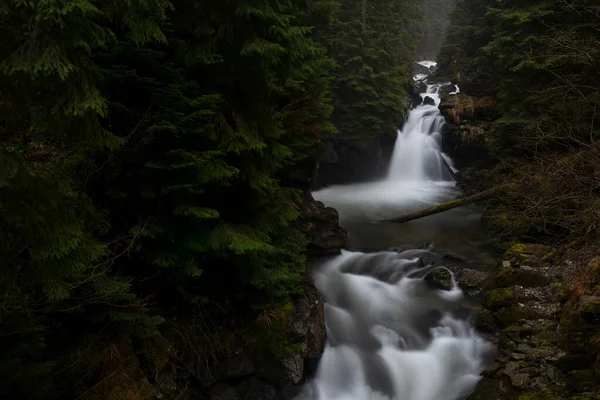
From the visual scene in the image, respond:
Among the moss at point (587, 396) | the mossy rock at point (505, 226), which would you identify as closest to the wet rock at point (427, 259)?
the mossy rock at point (505, 226)

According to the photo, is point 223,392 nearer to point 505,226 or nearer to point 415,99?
point 505,226

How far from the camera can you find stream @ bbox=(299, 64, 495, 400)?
25.7 ft

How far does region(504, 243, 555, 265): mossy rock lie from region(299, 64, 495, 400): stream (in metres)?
0.97

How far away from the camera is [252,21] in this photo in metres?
5.96

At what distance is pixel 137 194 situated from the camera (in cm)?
538

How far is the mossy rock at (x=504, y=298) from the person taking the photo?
8727 millimetres

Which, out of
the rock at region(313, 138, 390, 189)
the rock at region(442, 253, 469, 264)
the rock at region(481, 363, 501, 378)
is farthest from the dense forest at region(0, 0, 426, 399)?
the rock at region(313, 138, 390, 189)

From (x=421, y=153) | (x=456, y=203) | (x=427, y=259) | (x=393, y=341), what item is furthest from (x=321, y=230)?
(x=421, y=153)

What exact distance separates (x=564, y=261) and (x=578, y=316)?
3233 millimetres

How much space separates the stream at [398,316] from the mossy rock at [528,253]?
3.18ft

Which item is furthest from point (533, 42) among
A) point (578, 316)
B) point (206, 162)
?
point (206, 162)

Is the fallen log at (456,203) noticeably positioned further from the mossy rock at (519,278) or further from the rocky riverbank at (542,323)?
the mossy rock at (519,278)

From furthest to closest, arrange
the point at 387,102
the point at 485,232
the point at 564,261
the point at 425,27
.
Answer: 1. the point at 425,27
2. the point at 387,102
3. the point at 485,232
4. the point at 564,261

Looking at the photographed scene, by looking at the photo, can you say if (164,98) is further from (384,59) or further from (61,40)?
(384,59)
